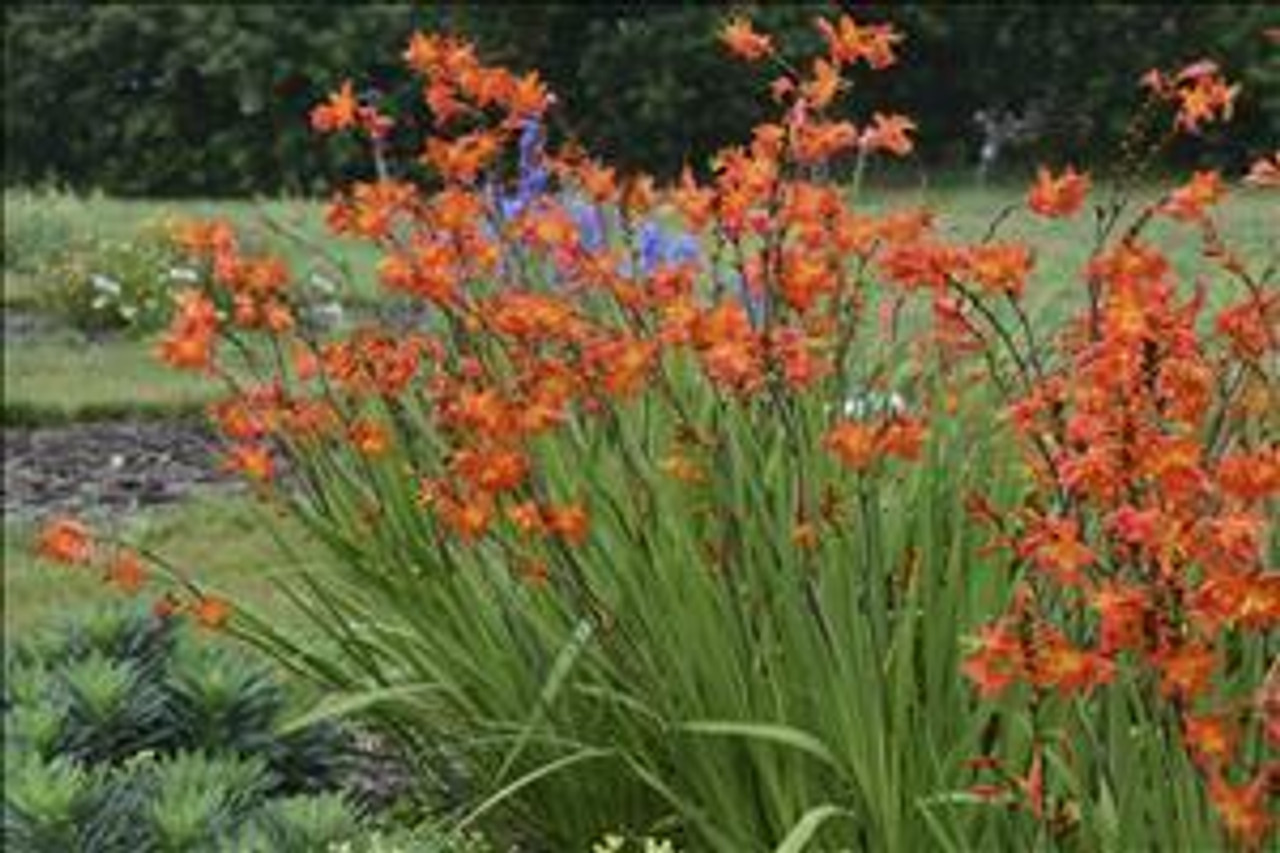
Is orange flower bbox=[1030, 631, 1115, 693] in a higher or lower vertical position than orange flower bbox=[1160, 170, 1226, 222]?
lower

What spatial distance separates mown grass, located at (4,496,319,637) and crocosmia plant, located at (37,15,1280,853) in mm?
2132

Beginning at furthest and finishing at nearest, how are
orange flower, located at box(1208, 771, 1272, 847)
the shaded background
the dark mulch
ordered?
1. the shaded background
2. the dark mulch
3. orange flower, located at box(1208, 771, 1272, 847)

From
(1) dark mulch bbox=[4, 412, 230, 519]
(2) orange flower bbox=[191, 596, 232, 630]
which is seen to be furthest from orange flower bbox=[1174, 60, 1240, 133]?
(1) dark mulch bbox=[4, 412, 230, 519]

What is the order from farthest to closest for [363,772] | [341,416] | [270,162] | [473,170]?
[270,162], [363,772], [341,416], [473,170]

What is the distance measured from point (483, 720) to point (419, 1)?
14954mm

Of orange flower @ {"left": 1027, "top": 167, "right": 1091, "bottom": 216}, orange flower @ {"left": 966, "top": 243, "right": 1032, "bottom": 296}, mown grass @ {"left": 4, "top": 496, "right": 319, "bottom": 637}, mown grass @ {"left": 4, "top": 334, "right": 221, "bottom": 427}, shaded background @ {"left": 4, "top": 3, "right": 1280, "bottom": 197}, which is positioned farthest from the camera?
shaded background @ {"left": 4, "top": 3, "right": 1280, "bottom": 197}

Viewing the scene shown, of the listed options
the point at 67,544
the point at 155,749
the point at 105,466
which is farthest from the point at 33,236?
the point at 67,544

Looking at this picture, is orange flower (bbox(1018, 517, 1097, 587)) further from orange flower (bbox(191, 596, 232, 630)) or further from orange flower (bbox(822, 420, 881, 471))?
orange flower (bbox(191, 596, 232, 630))

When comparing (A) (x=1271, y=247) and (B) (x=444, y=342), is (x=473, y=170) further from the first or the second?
(A) (x=1271, y=247)

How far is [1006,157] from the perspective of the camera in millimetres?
18797

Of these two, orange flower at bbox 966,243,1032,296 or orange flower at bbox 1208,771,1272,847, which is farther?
orange flower at bbox 966,243,1032,296

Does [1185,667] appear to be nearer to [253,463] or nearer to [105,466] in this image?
[253,463]

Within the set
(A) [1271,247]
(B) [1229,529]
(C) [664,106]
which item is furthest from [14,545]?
(C) [664,106]

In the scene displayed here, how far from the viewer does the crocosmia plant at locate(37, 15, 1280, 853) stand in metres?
2.68
